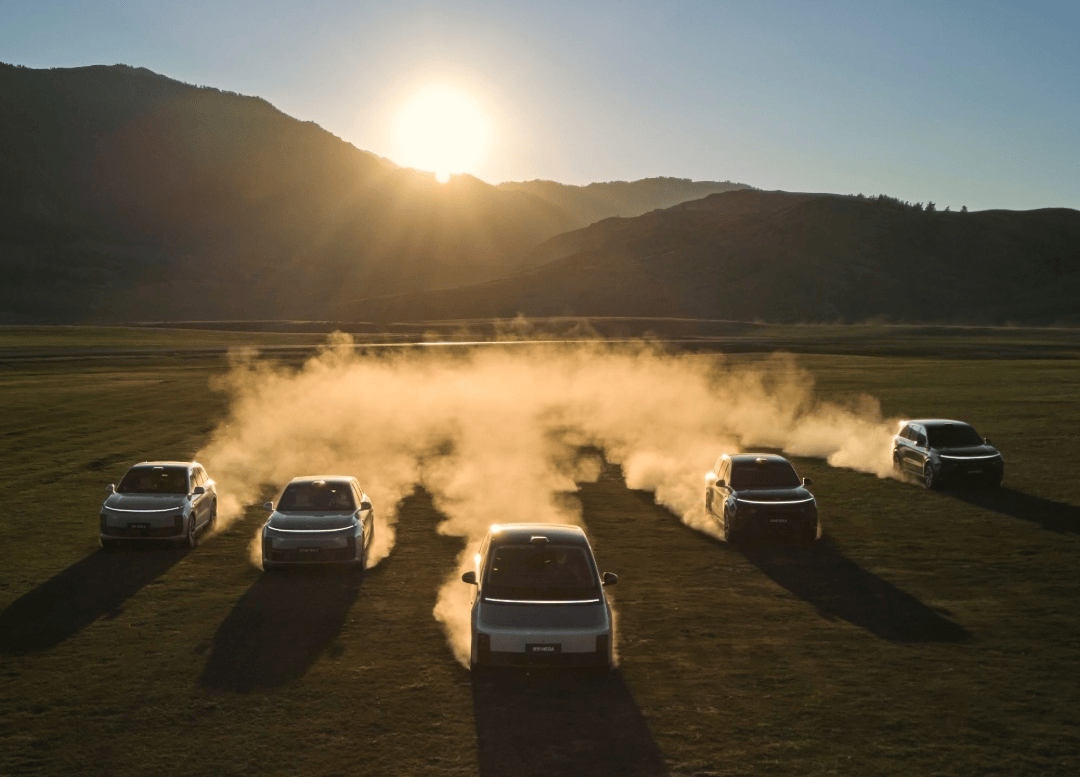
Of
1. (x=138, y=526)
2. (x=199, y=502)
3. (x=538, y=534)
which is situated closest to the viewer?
(x=538, y=534)

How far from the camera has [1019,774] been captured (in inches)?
399

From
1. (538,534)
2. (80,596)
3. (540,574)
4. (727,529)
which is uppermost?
(538,534)

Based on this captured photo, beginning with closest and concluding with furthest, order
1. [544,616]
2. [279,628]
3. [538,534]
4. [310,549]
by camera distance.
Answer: [544,616] → [538,534] → [279,628] → [310,549]

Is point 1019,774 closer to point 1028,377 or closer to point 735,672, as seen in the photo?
point 735,672

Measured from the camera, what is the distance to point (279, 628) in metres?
15.3

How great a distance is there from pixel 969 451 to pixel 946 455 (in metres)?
0.71

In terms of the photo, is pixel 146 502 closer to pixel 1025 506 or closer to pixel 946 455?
pixel 946 455

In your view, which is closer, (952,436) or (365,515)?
(365,515)

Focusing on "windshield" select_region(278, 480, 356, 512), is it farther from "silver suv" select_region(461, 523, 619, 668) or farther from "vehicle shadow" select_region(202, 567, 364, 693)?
"silver suv" select_region(461, 523, 619, 668)

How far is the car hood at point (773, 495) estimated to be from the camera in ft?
70.2

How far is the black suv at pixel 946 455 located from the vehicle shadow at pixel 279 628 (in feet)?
53.9

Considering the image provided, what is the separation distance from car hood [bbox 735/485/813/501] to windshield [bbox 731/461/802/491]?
301 mm

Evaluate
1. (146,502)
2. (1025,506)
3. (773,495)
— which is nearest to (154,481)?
(146,502)

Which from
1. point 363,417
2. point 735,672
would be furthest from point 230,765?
point 363,417
